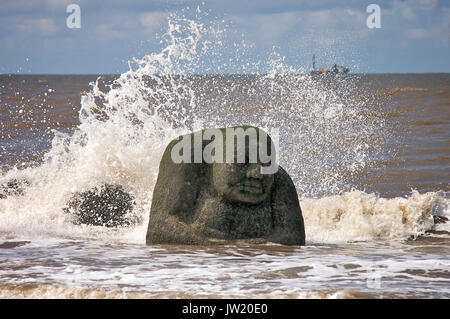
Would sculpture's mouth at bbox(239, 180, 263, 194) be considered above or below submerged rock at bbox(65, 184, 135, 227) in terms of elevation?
above

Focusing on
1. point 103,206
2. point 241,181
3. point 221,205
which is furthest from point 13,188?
point 241,181

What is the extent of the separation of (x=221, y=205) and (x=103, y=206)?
2448 mm

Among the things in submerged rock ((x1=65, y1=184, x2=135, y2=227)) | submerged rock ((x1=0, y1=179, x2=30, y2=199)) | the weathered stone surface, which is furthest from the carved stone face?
submerged rock ((x1=0, y1=179, x2=30, y2=199))

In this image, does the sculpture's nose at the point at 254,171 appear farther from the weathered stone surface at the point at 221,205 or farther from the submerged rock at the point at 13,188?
the submerged rock at the point at 13,188

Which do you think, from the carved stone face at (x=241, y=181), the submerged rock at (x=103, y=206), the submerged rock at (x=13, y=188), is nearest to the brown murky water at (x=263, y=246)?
the submerged rock at (x=13, y=188)

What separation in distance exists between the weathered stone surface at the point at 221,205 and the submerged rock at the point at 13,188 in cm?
349

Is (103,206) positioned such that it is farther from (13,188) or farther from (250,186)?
(250,186)

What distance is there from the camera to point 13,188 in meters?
9.02

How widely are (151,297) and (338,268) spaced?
162 centimetres

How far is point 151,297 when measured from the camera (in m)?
4.51

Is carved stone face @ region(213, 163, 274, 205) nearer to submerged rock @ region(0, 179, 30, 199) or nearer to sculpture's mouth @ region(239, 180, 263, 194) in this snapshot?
sculpture's mouth @ region(239, 180, 263, 194)

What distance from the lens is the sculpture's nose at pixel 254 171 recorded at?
5848 mm

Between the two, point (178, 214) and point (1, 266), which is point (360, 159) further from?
point (1, 266)

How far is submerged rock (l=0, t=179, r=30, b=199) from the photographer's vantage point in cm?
888
